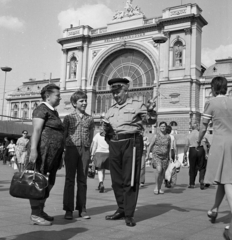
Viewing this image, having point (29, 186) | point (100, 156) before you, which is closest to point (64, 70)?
point (100, 156)

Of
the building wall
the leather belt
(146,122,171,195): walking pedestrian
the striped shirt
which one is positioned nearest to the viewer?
the leather belt

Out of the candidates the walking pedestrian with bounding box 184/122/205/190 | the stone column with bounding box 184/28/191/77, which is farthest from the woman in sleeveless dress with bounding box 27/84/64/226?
the stone column with bounding box 184/28/191/77

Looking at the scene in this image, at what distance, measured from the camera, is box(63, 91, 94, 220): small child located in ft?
17.1

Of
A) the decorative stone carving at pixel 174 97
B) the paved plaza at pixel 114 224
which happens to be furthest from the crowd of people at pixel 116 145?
the decorative stone carving at pixel 174 97

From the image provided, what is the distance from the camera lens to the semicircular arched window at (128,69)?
44500 millimetres

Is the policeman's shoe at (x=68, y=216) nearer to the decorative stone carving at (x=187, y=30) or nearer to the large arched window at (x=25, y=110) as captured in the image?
the decorative stone carving at (x=187, y=30)

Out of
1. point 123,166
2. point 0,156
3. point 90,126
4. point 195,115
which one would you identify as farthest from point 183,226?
point 195,115

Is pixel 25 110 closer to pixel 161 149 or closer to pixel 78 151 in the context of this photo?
pixel 161 149

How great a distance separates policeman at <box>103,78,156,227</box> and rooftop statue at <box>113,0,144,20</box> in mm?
41466

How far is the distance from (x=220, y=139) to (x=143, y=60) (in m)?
Answer: 41.1

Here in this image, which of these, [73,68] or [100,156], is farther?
[73,68]

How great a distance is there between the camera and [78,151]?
527 centimetres

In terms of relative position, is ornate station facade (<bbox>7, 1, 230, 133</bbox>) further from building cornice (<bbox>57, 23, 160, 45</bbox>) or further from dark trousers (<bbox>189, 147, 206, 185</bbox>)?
dark trousers (<bbox>189, 147, 206, 185</bbox>)

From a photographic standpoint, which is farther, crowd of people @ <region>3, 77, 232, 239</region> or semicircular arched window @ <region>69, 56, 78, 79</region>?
semicircular arched window @ <region>69, 56, 78, 79</region>
